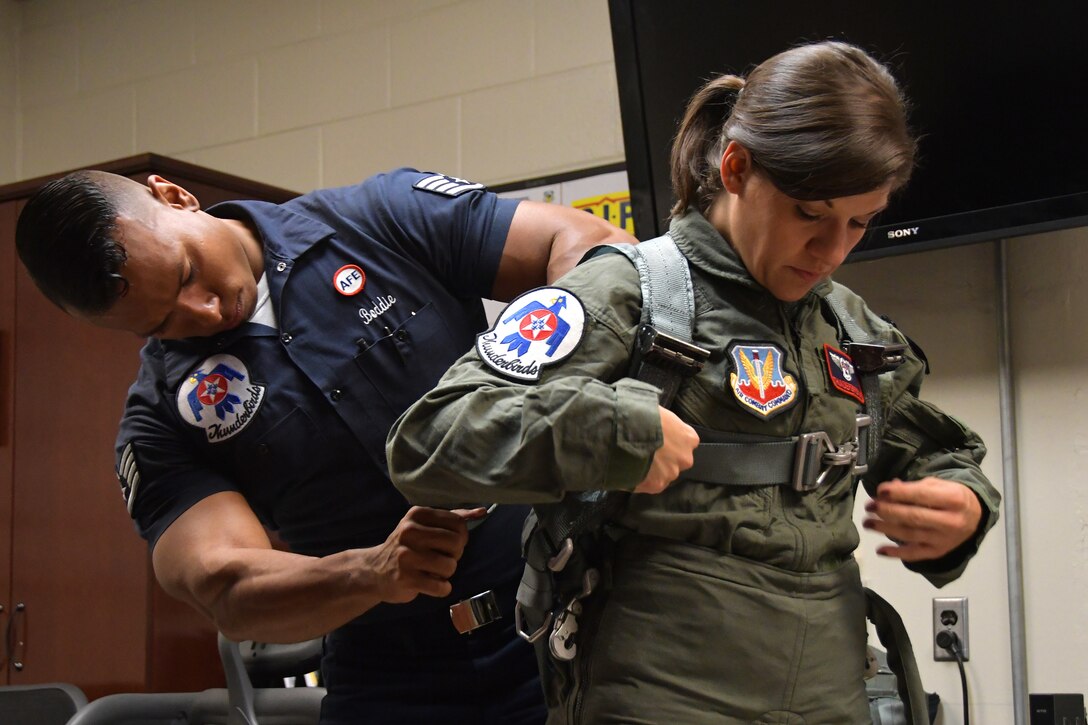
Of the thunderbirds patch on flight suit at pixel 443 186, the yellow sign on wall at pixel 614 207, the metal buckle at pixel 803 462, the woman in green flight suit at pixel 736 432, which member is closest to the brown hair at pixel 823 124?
the woman in green flight suit at pixel 736 432

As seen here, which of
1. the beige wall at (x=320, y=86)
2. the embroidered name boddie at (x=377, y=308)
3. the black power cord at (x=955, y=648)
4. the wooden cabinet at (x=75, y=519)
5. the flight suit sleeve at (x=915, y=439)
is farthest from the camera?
the beige wall at (x=320, y=86)

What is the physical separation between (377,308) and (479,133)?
1.89m

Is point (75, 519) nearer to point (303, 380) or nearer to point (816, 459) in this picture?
point (303, 380)

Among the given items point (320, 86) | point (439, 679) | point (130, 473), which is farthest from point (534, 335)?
A: point (320, 86)

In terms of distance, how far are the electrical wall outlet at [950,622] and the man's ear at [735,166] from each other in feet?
4.83

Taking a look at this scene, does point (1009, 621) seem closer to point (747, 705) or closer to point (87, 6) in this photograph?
point (747, 705)

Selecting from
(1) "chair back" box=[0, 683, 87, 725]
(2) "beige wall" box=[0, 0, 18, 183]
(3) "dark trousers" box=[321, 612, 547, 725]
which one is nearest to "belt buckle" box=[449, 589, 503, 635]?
(3) "dark trousers" box=[321, 612, 547, 725]

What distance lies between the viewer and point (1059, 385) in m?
2.25

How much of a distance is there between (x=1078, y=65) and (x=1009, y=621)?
106cm

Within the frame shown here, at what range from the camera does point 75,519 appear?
2.99 metres

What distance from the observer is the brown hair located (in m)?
1.00

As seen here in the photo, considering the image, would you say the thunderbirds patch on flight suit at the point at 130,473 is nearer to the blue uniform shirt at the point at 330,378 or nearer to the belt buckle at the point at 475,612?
the blue uniform shirt at the point at 330,378

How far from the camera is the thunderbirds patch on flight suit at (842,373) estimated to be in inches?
44.3

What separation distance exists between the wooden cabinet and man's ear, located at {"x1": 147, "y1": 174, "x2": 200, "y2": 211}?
A: 1471mm
